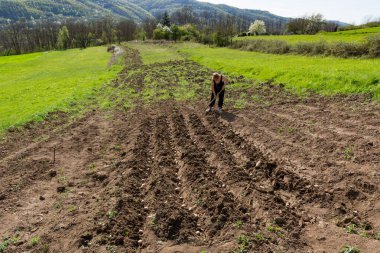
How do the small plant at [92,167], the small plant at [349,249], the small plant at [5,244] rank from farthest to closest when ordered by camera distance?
the small plant at [92,167], the small plant at [5,244], the small plant at [349,249]

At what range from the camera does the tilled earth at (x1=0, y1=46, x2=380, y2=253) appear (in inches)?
247

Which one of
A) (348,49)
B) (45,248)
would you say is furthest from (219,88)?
(348,49)

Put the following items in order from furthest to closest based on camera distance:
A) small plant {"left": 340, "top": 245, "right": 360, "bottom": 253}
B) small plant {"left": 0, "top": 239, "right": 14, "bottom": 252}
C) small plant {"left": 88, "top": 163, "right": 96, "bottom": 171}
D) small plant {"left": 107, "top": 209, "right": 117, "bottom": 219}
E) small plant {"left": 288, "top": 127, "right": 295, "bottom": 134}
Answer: small plant {"left": 288, "top": 127, "right": 295, "bottom": 134}
small plant {"left": 88, "top": 163, "right": 96, "bottom": 171}
small plant {"left": 107, "top": 209, "right": 117, "bottom": 219}
small plant {"left": 0, "top": 239, "right": 14, "bottom": 252}
small plant {"left": 340, "top": 245, "right": 360, "bottom": 253}

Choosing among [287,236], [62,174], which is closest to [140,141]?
[62,174]

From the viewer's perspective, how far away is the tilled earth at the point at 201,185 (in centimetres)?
626

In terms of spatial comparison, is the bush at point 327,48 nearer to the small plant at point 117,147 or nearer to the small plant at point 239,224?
the small plant at point 117,147

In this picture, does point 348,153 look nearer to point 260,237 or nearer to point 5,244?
point 260,237

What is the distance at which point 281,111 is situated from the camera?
1503 cm

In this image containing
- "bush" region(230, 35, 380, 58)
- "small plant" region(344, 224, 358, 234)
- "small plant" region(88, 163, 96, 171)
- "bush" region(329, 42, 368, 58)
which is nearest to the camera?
"small plant" region(344, 224, 358, 234)

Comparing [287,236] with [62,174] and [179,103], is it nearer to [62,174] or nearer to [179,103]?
[62,174]

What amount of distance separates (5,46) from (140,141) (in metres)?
136

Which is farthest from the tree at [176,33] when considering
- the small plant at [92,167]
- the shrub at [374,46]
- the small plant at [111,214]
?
the small plant at [111,214]

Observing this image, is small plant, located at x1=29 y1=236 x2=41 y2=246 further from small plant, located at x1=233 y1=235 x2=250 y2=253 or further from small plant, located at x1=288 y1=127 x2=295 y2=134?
small plant, located at x1=288 y1=127 x2=295 y2=134

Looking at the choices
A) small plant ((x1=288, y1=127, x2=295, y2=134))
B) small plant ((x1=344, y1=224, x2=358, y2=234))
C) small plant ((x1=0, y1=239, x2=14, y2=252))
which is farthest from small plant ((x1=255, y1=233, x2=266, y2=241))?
small plant ((x1=288, y1=127, x2=295, y2=134))
